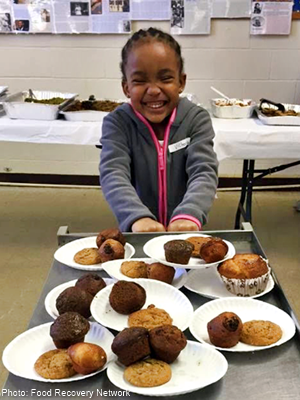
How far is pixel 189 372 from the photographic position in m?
0.58

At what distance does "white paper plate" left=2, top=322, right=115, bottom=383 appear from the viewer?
584 mm

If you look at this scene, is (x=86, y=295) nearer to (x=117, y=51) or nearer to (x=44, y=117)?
(x=44, y=117)

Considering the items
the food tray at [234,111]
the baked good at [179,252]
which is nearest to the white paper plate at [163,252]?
the baked good at [179,252]

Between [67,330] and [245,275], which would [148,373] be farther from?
[245,275]

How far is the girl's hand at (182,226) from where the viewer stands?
1.04 m

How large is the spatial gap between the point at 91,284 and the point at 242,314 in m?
0.25

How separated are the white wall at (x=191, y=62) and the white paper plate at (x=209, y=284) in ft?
7.48

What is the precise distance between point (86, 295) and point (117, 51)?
8.08 feet

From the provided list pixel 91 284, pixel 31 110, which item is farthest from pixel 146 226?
pixel 31 110

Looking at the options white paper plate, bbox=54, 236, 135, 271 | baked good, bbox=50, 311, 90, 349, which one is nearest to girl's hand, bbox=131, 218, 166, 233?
white paper plate, bbox=54, 236, 135, 271

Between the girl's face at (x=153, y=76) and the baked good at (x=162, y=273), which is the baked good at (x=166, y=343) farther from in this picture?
the girl's face at (x=153, y=76)

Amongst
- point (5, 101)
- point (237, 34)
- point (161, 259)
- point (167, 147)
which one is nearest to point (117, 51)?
point (237, 34)

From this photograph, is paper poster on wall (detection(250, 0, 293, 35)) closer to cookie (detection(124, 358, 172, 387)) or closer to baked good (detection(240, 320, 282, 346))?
baked good (detection(240, 320, 282, 346))

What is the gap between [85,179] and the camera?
3.23 meters
